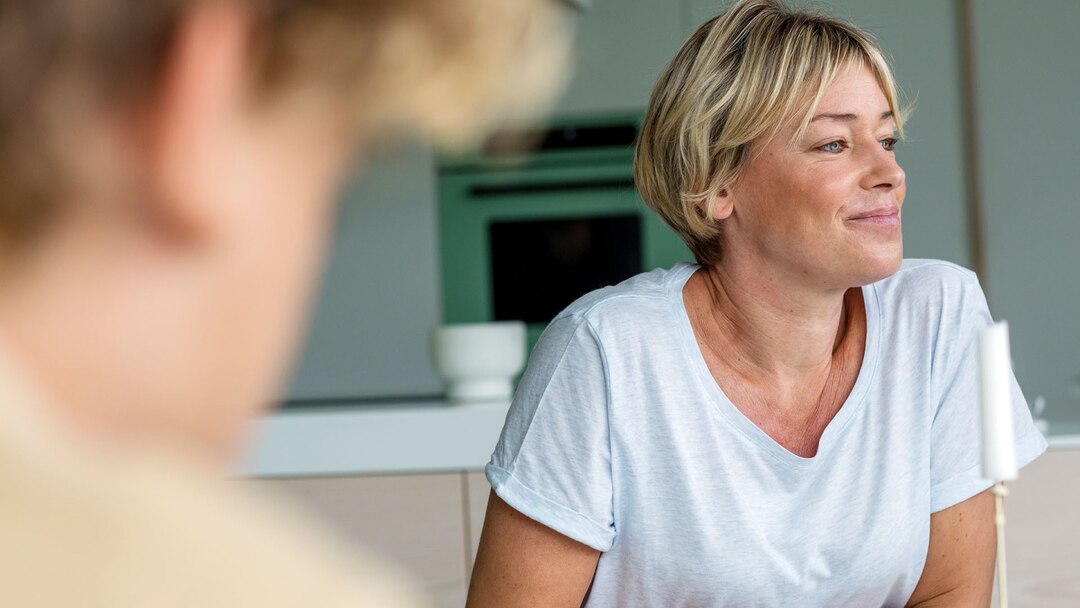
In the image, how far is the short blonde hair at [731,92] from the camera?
4.60 feet

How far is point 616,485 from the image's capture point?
1.32 m

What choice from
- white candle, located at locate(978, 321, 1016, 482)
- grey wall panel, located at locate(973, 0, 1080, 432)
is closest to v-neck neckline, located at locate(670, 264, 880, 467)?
white candle, located at locate(978, 321, 1016, 482)

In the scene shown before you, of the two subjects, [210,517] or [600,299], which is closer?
[210,517]

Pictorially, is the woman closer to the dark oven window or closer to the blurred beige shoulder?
the blurred beige shoulder

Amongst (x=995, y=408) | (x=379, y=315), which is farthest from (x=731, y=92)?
(x=379, y=315)

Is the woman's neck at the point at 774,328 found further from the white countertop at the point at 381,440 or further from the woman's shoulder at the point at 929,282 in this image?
the white countertop at the point at 381,440

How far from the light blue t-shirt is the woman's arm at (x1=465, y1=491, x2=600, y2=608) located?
2cm

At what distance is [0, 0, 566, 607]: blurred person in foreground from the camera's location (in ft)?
0.69

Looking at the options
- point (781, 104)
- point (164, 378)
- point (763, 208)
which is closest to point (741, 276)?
point (763, 208)

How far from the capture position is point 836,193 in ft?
4.60

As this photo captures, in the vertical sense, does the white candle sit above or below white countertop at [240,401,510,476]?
above

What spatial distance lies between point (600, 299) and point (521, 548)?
0.31 meters

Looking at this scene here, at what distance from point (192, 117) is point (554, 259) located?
3.26 meters

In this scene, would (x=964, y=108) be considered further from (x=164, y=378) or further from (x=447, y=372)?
(x=164, y=378)
